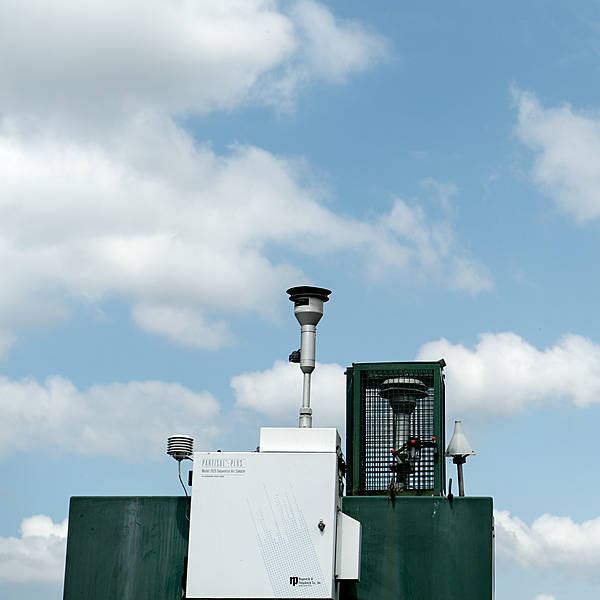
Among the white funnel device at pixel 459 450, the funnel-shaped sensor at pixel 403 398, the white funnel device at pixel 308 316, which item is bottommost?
the white funnel device at pixel 459 450

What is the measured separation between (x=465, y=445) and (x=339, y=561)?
3.59 metres

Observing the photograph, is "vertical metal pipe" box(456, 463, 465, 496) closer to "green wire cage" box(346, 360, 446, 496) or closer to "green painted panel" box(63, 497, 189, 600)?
"green wire cage" box(346, 360, 446, 496)

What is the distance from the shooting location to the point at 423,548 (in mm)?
22906

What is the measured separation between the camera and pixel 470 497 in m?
23.0

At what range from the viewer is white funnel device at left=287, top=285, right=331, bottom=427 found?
931 inches

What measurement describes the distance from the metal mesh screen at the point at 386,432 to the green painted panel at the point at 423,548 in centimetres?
125

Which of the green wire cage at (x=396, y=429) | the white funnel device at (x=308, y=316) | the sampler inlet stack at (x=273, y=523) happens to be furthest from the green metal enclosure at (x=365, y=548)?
the white funnel device at (x=308, y=316)

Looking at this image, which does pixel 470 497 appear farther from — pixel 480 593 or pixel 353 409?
pixel 353 409

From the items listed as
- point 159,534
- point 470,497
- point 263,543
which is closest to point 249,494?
point 263,543

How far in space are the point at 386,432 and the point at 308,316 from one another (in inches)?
129

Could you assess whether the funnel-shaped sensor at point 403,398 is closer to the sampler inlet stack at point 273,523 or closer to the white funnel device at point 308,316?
the white funnel device at point 308,316

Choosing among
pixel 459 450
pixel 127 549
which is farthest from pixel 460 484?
pixel 127 549

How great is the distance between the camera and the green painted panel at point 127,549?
76.6 feet

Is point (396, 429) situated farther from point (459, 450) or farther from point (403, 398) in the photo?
point (459, 450)
